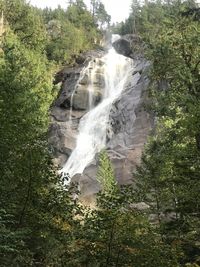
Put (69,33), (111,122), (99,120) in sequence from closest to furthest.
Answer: (111,122)
(99,120)
(69,33)

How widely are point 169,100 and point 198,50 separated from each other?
2.94m

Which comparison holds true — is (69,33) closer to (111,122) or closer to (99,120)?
(99,120)

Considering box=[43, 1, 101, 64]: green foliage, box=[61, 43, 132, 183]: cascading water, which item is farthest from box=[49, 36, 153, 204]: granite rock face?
box=[43, 1, 101, 64]: green foliage

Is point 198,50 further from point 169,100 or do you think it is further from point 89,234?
point 89,234

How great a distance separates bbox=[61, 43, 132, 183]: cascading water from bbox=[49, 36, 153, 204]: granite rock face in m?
0.81

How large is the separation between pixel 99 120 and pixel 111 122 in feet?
7.97

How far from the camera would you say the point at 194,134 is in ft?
51.0

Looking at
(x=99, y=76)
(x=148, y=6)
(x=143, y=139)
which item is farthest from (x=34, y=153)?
(x=148, y=6)

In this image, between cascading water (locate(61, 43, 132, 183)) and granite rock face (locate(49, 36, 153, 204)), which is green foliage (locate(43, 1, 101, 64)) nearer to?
granite rock face (locate(49, 36, 153, 204))

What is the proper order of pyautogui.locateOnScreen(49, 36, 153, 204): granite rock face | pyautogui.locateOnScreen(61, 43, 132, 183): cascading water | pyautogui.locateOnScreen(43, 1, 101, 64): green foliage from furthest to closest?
1. pyautogui.locateOnScreen(43, 1, 101, 64): green foliage
2. pyautogui.locateOnScreen(61, 43, 132, 183): cascading water
3. pyautogui.locateOnScreen(49, 36, 153, 204): granite rock face

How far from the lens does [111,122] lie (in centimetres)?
5147

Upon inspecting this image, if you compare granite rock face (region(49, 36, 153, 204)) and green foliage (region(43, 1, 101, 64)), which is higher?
green foliage (region(43, 1, 101, 64))

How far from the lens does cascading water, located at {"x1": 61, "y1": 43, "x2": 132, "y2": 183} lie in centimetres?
4772

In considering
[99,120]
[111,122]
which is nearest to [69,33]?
[99,120]
